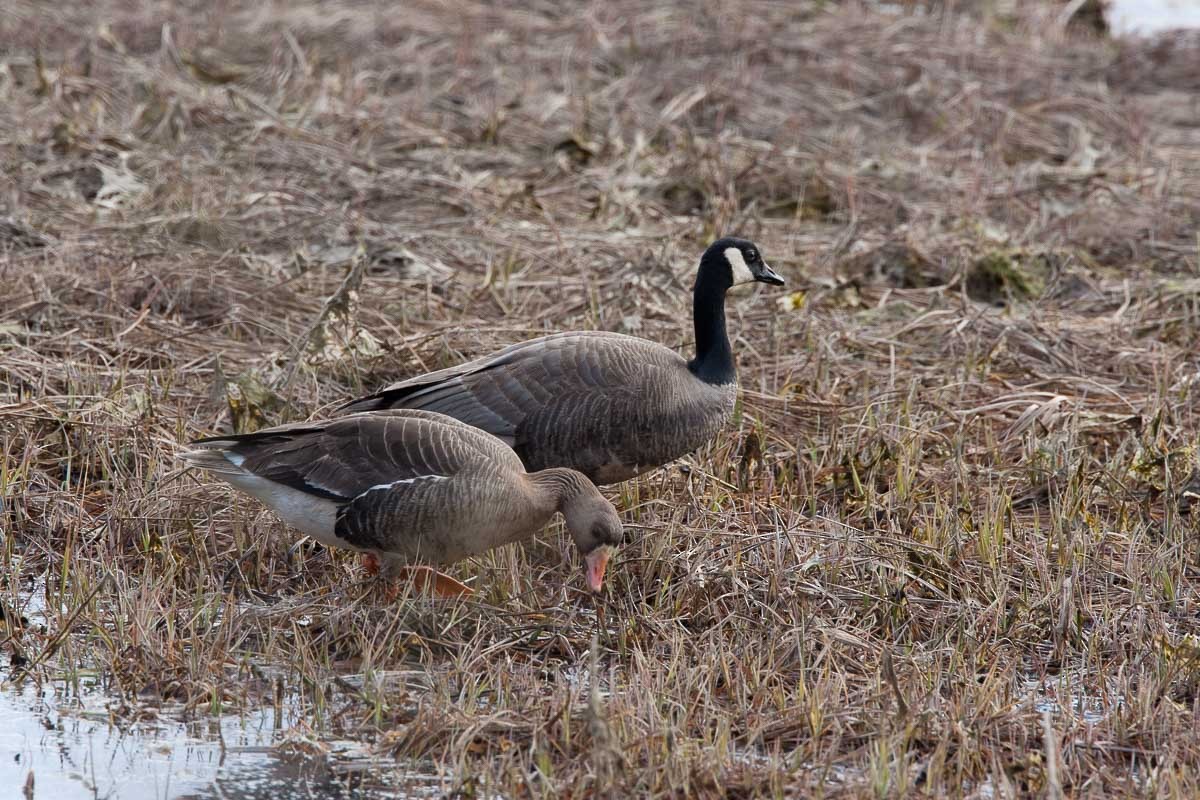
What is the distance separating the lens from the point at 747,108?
13.0 m

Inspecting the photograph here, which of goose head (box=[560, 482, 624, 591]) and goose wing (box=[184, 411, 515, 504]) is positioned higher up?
goose wing (box=[184, 411, 515, 504])

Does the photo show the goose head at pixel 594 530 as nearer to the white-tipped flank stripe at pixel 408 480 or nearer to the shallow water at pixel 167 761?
the white-tipped flank stripe at pixel 408 480

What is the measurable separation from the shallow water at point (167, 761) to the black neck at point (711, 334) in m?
2.75

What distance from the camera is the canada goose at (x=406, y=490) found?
19.8 ft

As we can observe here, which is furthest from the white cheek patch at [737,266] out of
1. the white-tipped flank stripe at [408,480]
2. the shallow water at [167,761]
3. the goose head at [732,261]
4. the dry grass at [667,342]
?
the shallow water at [167,761]

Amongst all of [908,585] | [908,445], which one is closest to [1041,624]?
[908,585]

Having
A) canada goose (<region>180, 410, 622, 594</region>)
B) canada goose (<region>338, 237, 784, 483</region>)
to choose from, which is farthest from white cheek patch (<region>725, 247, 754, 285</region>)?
canada goose (<region>180, 410, 622, 594</region>)

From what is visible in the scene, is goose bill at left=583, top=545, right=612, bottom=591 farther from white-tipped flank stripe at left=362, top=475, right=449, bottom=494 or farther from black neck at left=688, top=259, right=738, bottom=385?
black neck at left=688, top=259, right=738, bottom=385

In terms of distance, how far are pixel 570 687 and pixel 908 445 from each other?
2.81 metres

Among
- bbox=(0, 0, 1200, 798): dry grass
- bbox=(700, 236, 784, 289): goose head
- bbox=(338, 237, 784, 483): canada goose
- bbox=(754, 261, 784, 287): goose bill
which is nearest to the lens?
bbox=(0, 0, 1200, 798): dry grass

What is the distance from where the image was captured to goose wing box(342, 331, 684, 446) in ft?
22.9

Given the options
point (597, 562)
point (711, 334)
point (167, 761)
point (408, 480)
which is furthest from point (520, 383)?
point (167, 761)

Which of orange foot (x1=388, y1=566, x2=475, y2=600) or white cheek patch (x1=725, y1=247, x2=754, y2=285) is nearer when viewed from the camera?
orange foot (x1=388, y1=566, x2=475, y2=600)

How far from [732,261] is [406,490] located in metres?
2.18
